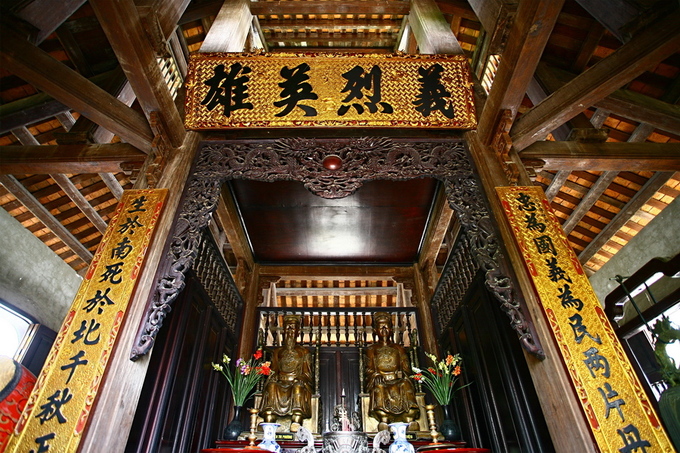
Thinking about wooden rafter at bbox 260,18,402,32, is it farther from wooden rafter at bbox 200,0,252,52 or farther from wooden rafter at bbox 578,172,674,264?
wooden rafter at bbox 578,172,674,264

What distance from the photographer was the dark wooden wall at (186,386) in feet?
10.3

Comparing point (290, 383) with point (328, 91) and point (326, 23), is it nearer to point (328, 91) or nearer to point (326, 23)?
point (328, 91)

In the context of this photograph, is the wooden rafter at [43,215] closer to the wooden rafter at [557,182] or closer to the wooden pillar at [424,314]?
the wooden pillar at [424,314]

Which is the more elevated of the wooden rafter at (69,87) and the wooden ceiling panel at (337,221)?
the wooden ceiling panel at (337,221)

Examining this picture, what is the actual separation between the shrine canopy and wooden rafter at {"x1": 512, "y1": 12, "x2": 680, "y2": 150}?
76cm

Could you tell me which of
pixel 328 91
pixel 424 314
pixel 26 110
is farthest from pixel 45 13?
pixel 424 314

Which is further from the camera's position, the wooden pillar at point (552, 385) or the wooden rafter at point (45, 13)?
the wooden rafter at point (45, 13)

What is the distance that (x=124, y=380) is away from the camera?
2.51 m

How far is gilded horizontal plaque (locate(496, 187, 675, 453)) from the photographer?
221 cm

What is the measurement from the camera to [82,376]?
7.80ft

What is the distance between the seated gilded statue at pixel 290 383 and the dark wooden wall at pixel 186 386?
58cm

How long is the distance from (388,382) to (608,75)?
13.9ft

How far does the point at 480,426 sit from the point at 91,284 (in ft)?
13.2

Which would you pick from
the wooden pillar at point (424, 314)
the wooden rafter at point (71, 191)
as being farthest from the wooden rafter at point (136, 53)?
the wooden pillar at point (424, 314)
